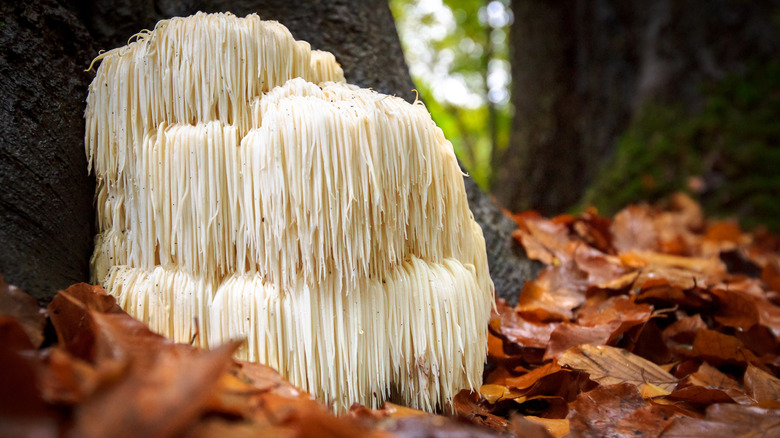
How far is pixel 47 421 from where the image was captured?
32.5 inches

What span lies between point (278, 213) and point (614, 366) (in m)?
1.36

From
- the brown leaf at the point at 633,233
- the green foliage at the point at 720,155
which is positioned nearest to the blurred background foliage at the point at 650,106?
the green foliage at the point at 720,155

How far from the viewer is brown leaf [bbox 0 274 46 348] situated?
3.98ft

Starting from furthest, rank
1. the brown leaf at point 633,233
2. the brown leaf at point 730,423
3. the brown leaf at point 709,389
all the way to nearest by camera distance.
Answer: the brown leaf at point 633,233
the brown leaf at point 709,389
the brown leaf at point 730,423

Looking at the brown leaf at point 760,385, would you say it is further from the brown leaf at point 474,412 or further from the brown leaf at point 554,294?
the brown leaf at point 474,412

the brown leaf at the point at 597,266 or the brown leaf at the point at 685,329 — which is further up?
the brown leaf at the point at 597,266

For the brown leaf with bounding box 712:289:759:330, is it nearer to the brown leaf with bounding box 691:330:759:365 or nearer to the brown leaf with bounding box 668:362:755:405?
the brown leaf with bounding box 691:330:759:365

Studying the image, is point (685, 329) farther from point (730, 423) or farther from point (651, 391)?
point (730, 423)

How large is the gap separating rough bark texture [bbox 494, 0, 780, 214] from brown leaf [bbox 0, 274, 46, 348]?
20.5ft

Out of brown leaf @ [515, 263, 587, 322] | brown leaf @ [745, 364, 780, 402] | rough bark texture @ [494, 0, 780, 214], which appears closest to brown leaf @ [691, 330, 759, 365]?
brown leaf @ [745, 364, 780, 402]

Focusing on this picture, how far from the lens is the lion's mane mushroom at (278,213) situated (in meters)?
1.37

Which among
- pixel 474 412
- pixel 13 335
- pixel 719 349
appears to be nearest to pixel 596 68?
pixel 719 349

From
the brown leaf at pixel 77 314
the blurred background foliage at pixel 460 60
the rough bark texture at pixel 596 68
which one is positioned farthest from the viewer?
the blurred background foliage at pixel 460 60

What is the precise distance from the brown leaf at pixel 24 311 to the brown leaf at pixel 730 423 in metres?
1.68
